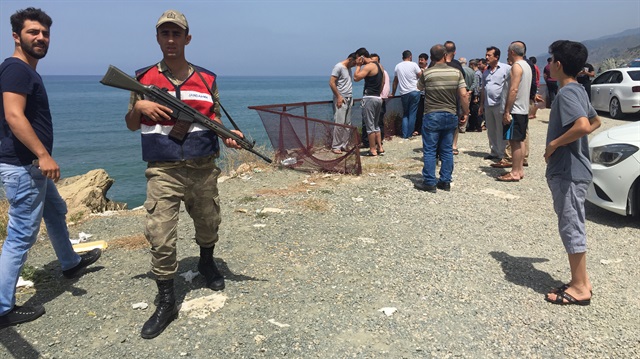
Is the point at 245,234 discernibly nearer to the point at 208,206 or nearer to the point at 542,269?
the point at 208,206

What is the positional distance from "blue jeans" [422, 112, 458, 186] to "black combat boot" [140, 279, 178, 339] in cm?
441

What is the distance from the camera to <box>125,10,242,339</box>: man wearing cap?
304 cm

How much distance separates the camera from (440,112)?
21.0ft

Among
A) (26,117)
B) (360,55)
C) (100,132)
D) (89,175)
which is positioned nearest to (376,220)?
(26,117)

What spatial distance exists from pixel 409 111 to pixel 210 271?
323 inches

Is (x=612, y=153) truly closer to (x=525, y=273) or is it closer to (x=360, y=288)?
(x=525, y=273)

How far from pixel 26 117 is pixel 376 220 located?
12.3ft

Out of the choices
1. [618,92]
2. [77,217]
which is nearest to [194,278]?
[77,217]

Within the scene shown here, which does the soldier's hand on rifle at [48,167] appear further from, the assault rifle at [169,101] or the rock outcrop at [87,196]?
the rock outcrop at [87,196]

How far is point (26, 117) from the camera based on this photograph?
3160 mm

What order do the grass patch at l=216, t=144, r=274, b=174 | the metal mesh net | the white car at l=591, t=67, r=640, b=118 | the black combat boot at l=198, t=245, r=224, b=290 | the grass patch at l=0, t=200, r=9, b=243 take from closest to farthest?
1. the black combat boot at l=198, t=245, r=224, b=290
2. the grass patch at l=0, t=200, r=9, b=243
3. the metal mesh net
4. the grass patch at l=216, t=144, r=274, b=174
5. the white car at l=591, t=67, r=640, b=118

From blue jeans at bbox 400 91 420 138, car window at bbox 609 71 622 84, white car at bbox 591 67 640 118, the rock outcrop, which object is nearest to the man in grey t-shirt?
blue jeans at bbox 400 91 420 138

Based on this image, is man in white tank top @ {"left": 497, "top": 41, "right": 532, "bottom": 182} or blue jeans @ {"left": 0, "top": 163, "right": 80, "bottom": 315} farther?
man in white tank top @ {"left": 497, "top": 41, "right": 532, "bottom": 182}

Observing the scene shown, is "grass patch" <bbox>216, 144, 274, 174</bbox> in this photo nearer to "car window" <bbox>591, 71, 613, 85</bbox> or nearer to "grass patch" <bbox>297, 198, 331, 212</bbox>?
"grass patch" <bbox>297, 198, 331, 212</bbox>
